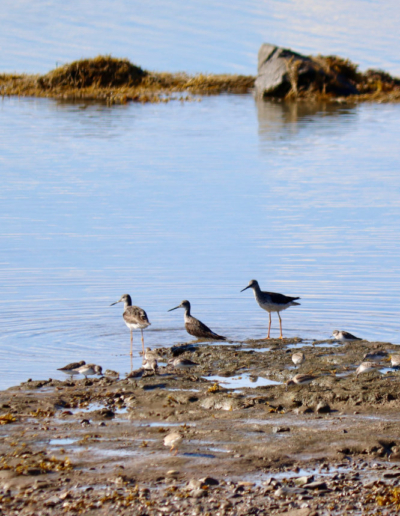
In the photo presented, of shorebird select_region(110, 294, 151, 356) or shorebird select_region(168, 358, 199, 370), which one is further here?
shorebird select_region(110, 294, 151, 356)

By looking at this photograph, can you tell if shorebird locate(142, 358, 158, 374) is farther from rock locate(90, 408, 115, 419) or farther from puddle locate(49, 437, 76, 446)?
puddle locate(49, 437, 76, 446)

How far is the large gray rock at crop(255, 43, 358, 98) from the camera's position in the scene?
2308 inches

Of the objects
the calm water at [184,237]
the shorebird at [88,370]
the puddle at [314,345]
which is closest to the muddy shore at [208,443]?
the shorebird at [88,370]

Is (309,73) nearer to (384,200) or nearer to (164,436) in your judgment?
(384,200)

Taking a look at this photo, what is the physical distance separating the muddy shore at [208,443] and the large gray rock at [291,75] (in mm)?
49649

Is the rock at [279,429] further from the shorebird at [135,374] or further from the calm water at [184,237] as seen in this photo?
the calm water at [184,237]

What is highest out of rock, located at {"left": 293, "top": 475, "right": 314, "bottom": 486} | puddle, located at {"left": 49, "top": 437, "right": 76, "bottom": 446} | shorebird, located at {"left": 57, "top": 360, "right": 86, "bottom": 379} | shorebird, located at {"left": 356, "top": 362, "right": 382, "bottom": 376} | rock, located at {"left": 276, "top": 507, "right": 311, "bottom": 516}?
shorebird, located at {"left": 356, "top": 362, "right": 382, "bottom": 376}

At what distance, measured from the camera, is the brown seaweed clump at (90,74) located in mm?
63375

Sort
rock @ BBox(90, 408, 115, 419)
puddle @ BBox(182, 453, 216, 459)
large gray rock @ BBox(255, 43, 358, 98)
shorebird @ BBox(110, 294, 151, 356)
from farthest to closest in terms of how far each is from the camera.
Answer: large gray rock @ BBox(255, 43, 358, 98) < shorebird @ BBox(110, 294, 151, 356) < rock @ BBox(90, 408, 115, 419) < puddle @ BBox(182, 453, 216, 459)

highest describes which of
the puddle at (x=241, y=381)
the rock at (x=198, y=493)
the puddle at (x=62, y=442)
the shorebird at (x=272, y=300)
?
the shorebird at (x=272, y=300)

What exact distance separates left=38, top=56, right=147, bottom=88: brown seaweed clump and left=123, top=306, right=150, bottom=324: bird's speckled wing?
52144 millimetres

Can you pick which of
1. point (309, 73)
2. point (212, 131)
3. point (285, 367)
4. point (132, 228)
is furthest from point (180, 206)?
point (309, 73)

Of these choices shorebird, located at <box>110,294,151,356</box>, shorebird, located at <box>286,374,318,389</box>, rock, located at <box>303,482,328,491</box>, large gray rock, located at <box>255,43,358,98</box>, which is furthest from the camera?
large gray rock, located at <box>255,43,358,98</box>

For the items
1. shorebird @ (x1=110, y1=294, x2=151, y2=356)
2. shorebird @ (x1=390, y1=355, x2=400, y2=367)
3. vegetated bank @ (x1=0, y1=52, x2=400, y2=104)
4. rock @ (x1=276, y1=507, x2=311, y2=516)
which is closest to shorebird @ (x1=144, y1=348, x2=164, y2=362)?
shorebird @ (x1=110, y1=294, x2=151, y2=356)
